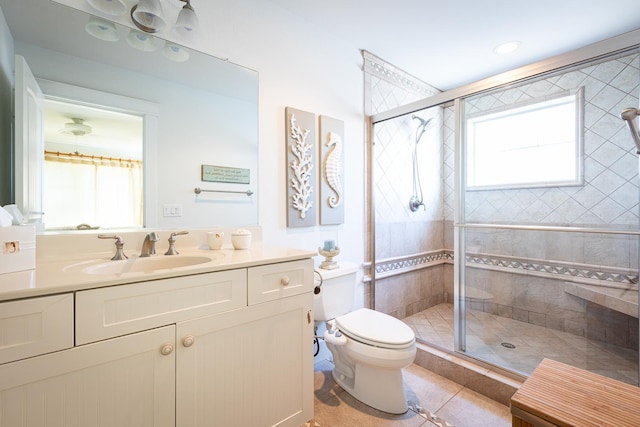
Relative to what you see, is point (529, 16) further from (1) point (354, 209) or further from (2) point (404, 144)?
(1) point (354, 209)

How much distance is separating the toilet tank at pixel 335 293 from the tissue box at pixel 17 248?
46.3 inches

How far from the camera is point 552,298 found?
6.51 feet

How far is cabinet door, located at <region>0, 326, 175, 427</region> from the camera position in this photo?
67 cm

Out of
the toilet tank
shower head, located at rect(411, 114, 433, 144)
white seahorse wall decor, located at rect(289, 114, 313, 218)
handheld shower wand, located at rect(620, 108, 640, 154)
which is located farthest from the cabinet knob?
shower head, located at rect(411, 114, 433, 144)

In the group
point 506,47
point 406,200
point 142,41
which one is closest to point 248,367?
point 142,41

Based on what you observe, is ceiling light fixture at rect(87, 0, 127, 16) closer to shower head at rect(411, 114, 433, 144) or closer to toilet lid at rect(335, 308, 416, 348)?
toilet lid at rect(335, 308, 416, 348)

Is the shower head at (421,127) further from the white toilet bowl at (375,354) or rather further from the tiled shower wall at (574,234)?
the white toilet bowl at (375,354)

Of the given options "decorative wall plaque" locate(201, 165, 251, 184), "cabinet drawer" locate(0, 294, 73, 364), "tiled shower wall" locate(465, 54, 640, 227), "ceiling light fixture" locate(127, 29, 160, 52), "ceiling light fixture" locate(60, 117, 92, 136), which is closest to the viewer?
"cabinet drawer" locate(0, 294, 73, 364)

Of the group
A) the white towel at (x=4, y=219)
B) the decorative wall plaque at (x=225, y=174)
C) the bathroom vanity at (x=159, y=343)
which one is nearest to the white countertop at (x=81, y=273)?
the bathroom vanity at (x=159, y=343)

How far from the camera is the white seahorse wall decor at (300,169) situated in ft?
5.88

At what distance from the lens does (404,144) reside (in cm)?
261

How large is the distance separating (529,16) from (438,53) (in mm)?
604

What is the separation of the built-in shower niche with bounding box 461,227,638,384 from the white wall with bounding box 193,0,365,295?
965 mm

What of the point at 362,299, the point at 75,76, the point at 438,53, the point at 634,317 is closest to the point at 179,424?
the point at 75,76
